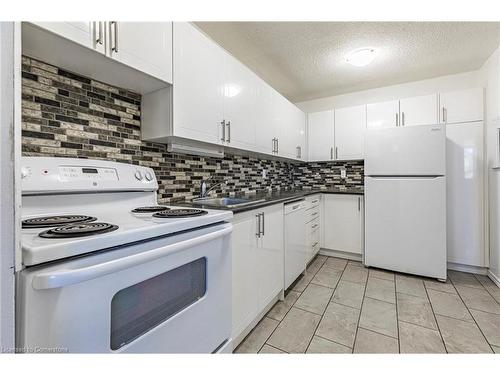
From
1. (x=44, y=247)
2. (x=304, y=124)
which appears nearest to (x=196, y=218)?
(x=44, y=247)

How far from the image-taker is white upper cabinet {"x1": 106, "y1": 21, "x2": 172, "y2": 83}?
1.04 metres

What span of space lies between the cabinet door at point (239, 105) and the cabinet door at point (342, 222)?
1588 millimetres

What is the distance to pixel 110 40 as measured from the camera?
1023 millimetres

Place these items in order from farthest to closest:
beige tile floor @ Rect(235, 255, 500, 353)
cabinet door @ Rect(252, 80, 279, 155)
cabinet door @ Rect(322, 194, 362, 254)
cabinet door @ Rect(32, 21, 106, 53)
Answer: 1. cabinet door @ Rect(322, 194, 362, 254)
2. cabinet door @ Rect(252, 80, 279, 155)
3. beige tile floor @ Rect(235, 255, 500, 353)
4. cabinet door @ Rect(32, 21, 106, 53)

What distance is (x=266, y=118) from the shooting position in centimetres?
231

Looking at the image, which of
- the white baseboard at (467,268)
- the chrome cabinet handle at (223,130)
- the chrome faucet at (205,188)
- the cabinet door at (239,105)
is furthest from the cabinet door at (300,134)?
the white baseboard at (467,268)

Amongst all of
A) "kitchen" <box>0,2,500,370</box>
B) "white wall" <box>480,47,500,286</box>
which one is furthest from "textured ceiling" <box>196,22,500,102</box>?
"white wall" <box>480,47,500,286</box>

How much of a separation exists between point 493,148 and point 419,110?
0.81 metres

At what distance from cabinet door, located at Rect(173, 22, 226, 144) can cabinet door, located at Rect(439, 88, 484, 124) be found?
2619 mm

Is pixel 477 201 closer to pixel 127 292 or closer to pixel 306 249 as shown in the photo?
pixel 306 249

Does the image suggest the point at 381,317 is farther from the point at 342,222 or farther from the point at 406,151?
the point at 406,151

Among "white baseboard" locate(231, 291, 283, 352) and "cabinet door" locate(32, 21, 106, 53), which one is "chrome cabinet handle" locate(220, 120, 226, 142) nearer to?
"cabinet door" locate(32, 21, 106, 53)

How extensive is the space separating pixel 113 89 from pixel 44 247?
44.3 inches

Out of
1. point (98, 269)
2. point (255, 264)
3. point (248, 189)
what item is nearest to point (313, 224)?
point (248, 189)
